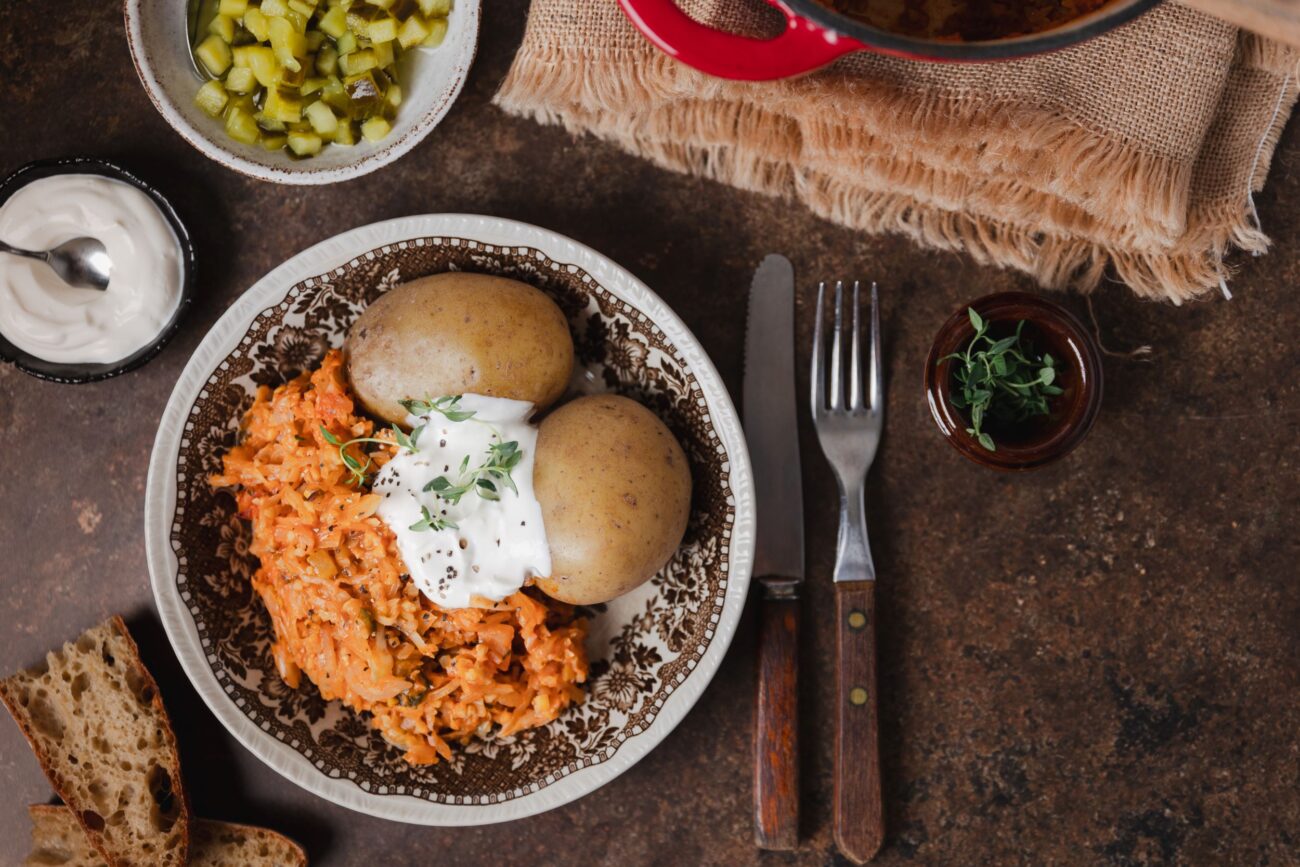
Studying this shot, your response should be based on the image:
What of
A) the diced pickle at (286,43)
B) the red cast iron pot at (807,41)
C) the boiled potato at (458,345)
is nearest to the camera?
the red cast iron pot at (807,41)

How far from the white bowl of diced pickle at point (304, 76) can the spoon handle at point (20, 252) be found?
30 centimetres

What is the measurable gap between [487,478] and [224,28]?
79cm

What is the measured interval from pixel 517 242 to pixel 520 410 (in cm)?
26

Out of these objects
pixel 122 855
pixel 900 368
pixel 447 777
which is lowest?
pixel 122 855

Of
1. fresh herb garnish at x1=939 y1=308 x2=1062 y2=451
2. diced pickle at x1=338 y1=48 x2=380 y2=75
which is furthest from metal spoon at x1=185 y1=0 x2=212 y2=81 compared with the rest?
fresh herb garnish at x1=939 y1=308 x2=1062 y2=451

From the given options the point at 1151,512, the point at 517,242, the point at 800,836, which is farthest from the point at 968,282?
the point at 800,836

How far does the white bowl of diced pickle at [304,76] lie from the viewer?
1474 mm

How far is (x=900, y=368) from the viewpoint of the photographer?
161 cm

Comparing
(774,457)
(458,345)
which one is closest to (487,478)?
(458,345)

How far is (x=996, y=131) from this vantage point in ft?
4.66

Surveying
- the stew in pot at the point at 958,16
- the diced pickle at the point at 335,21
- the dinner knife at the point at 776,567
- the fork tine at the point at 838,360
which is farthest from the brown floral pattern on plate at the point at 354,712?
the stew in pot at the point at 958,16

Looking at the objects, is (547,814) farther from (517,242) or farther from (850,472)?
(517,242)

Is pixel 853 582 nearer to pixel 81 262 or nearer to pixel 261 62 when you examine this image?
pixel 261 62

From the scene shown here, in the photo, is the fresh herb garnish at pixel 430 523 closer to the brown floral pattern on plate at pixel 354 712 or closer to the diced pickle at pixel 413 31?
the brown floral pattern on plate at pixel 354 712
